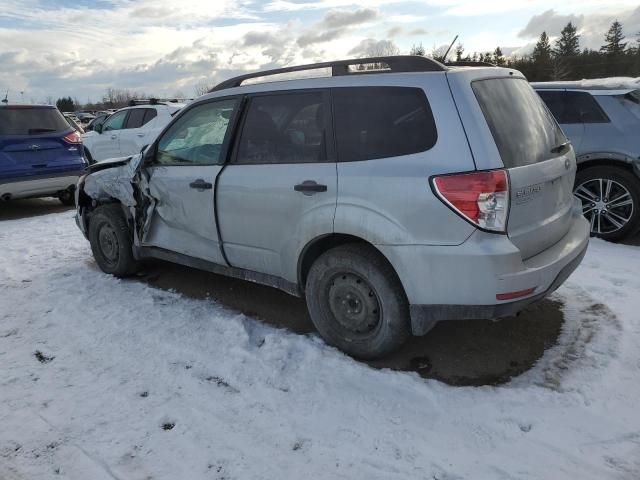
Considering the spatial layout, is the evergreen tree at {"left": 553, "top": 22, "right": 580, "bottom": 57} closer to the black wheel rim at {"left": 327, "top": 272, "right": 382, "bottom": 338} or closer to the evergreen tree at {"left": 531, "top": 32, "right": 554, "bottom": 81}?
the evergreen tree at {"left": 531, "top": 32, "right": 554, "bottom": 81}

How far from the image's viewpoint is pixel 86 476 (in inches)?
97.5

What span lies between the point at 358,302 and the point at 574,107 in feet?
15.2

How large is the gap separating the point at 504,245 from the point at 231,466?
5.96 feet

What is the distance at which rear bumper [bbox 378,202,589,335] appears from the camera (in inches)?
110

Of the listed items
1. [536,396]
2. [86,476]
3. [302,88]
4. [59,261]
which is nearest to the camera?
[86,476]

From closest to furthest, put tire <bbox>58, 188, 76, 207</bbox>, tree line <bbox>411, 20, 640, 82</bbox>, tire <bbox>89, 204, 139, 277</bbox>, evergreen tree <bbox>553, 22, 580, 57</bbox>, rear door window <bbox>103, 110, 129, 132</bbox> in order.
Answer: tire <bbox>89, 204, 139, 277</bbox>
tire <bbox>58, 188, 76, 207</bbox>
rear door window <bbox>103, 110, 129, 132</bbox>
tree line <bbox>411, 20, 640, 82</bbox>
evergreen tree <bbox>553, 22, 580, 57</bbox>

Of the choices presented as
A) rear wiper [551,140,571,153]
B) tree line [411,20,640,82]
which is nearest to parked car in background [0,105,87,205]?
rear wiper [551,140,571,153]

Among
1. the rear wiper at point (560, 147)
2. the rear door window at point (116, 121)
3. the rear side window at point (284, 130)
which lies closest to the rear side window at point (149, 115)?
→ the rear door window at point (116, 121)

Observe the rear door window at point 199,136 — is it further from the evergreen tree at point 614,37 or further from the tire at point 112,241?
the evergreen tree at point 614,37

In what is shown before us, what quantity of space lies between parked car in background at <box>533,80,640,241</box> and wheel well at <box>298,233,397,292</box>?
4.06 metres

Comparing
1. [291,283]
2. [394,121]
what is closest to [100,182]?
[291,283]

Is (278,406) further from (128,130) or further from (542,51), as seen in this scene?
(542,51)

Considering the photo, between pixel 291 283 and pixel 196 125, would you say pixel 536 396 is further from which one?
pixel 196 125

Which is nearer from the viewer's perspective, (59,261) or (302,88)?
(302,88)
